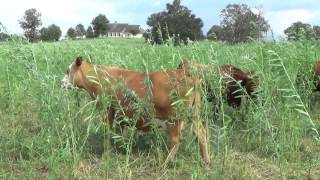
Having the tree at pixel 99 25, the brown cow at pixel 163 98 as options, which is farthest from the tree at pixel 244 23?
the tree at pixel 99 25

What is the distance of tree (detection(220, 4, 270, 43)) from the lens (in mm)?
6727

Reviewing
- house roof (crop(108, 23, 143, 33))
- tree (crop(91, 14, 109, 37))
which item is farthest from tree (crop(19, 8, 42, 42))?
house roof (crop(108, 23, 143, 33))

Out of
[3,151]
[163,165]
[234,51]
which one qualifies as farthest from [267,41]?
[234,51]

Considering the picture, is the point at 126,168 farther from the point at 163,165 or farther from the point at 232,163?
the point at 232,163

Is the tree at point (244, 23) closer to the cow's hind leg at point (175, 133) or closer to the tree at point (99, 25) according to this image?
the cow's hind leg at point (175, 133)

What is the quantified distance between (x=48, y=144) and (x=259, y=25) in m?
3.12

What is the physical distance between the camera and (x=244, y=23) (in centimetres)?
761

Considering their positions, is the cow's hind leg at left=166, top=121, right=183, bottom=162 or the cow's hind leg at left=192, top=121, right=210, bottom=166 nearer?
the cow's hind leg at left=192, top=121, right=210, bottom=166

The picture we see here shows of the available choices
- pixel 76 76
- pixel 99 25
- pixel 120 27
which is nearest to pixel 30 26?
pixel 76 76

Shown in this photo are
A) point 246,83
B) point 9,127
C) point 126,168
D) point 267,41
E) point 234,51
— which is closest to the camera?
point 126,168

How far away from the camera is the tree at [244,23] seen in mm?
6727

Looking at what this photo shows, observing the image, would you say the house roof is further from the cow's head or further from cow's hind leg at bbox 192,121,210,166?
cow's hind leg at bbox 192,121,210,166

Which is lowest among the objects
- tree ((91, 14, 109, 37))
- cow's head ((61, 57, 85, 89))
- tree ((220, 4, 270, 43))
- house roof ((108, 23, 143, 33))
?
house roof ((108, 23, 143, 33))

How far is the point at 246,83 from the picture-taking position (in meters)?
8.74
